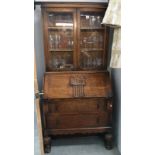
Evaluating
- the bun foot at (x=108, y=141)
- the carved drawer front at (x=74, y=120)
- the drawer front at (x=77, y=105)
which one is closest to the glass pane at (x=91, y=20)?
the drawer front at (x=77, y=105)

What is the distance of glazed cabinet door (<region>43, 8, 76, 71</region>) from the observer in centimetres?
244

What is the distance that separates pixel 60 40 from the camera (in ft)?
8.35

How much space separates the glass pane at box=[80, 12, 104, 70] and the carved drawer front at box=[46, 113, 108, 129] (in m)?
0.61

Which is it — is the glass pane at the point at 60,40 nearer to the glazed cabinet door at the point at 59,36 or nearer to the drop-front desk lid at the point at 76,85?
the glazed cabinet door at the point at 59,36

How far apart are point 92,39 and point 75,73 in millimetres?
481

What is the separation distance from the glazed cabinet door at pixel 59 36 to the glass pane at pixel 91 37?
13 cm

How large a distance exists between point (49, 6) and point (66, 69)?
0.77m

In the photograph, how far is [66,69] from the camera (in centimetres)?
259

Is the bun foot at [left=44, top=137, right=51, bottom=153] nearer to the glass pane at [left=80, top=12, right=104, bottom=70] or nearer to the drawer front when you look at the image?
the drawer front

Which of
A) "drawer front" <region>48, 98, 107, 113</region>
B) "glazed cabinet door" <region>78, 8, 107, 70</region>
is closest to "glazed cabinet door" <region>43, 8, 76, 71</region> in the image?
"glazed cabinet door" <region>78, 8, 107, 70</region>

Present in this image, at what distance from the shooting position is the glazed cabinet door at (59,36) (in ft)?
7.99
